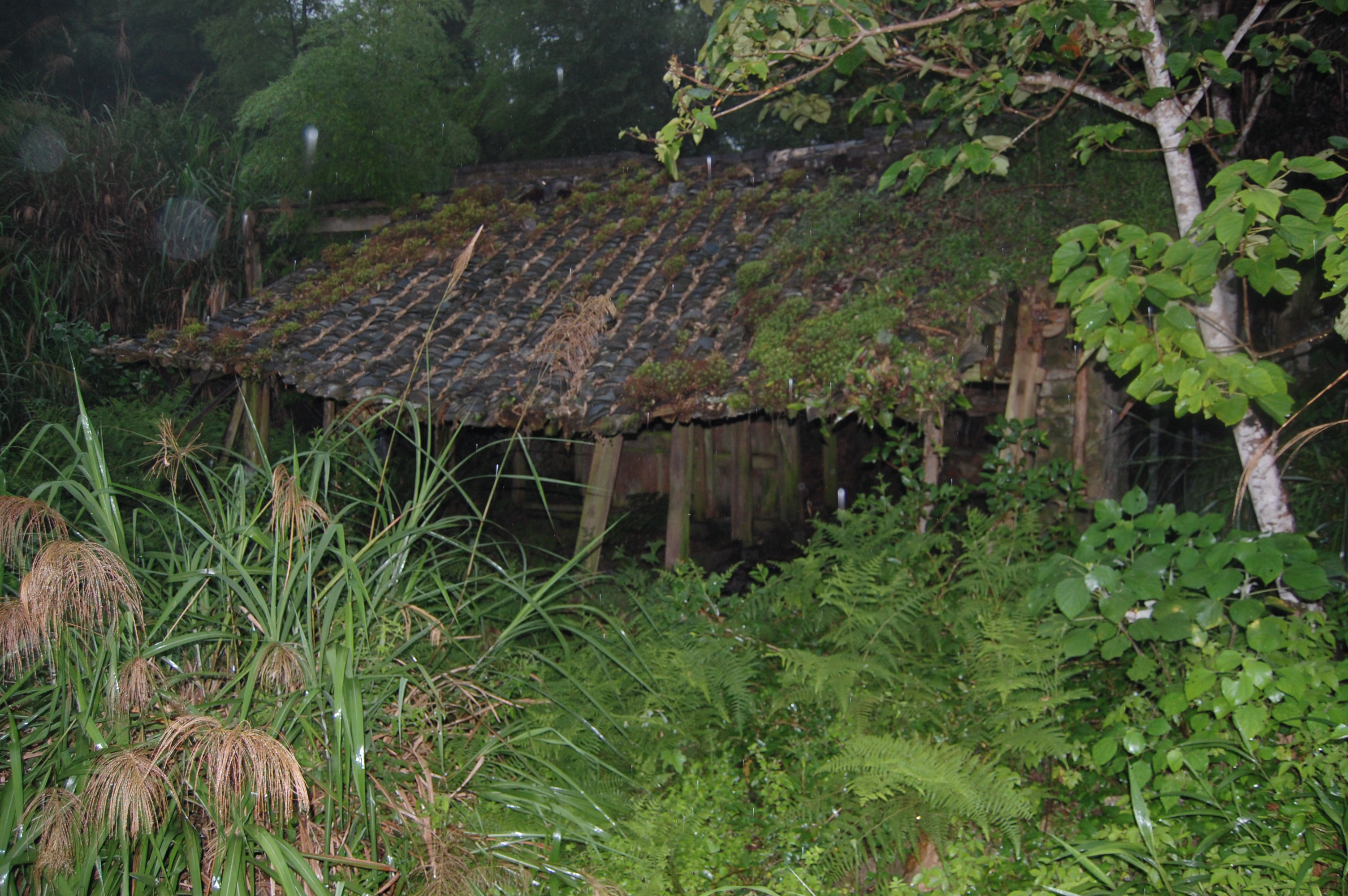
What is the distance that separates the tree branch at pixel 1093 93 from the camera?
11.8 feet

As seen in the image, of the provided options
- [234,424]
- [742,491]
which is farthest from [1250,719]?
[234,424]

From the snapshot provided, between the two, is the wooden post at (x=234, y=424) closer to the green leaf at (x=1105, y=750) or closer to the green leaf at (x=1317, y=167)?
the green leaf at (x=1105, y=750)

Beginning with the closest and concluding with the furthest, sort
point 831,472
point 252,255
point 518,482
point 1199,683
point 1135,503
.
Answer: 1. point 1199,683
2. point 1135,503
3. point 252,255
4. point 831,472
5. point 518,482

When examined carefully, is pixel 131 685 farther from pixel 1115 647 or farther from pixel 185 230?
pixel 185 230

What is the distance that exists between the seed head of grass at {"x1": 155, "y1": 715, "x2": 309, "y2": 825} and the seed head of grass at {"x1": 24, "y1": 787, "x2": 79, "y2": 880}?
0.22 meters

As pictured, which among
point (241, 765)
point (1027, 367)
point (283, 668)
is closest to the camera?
point (241, 765)

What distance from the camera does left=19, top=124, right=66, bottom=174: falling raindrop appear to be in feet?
29.8

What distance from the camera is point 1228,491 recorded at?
453 centimetres

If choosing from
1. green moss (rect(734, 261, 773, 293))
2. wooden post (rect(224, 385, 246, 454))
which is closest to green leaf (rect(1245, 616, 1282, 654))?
green moss (rect(734, 261, 773, 293))

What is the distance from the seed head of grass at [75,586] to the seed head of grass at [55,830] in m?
0.37

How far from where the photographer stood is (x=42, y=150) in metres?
9.23

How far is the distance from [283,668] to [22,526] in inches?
30.2

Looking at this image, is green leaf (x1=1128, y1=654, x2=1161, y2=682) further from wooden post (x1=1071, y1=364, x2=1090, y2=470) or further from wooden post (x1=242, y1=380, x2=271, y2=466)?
wooden post (x1=242, y1=380, x2=271, y2=466)

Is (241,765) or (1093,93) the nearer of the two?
(241,765)
